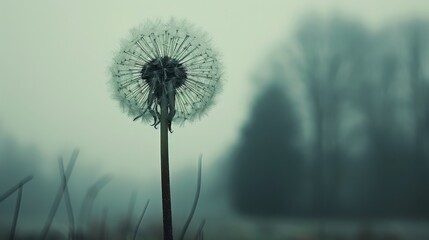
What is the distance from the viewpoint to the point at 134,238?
1.29 meters

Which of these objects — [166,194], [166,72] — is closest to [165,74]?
[166,72]

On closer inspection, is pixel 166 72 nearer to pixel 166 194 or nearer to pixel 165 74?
pixel 165 74

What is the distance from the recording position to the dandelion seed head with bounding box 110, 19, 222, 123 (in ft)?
5.13

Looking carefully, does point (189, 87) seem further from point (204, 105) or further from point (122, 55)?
point (122, 55)

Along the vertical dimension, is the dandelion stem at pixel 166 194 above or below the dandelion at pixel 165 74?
below

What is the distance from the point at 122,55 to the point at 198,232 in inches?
28.9

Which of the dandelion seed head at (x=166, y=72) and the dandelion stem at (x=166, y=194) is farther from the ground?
the dandelion seed head at (x=166, y=72)

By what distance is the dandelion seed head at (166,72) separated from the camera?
1.56 m

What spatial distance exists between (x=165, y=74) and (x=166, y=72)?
0.01 meters

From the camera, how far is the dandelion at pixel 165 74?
5.08 feet

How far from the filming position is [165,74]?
60.5 inches

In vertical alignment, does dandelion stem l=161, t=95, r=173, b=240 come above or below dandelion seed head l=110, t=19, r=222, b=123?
below

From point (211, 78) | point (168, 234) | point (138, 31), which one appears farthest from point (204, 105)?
point (168, 234)

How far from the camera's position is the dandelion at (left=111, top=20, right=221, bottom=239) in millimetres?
1547
